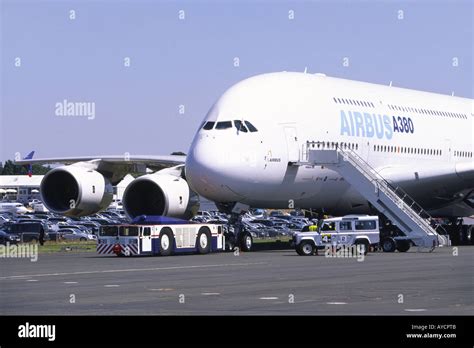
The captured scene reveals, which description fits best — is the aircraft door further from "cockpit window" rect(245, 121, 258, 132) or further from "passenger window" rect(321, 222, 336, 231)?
"passenger window" rect(321, 222, 336, 231)

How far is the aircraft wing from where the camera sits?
45.3 metres

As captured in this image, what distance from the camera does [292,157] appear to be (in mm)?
39469

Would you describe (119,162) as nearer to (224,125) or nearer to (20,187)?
(224,125)

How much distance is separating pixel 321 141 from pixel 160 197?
656 centimetres

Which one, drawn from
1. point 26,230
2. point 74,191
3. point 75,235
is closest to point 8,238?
point 26,230

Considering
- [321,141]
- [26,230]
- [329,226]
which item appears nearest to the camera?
[329,226]

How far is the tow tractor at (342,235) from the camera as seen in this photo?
122 ft

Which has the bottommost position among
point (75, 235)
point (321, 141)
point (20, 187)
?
point (75, 235)

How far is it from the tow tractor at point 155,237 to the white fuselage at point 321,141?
1.55m

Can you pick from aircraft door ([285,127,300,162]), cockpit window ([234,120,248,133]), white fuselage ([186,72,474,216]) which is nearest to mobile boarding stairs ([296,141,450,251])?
aircraft door ([285,127,300,162])

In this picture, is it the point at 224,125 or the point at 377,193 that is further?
the point at 377,193

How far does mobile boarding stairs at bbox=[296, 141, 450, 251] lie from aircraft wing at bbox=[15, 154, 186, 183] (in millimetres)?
6909
